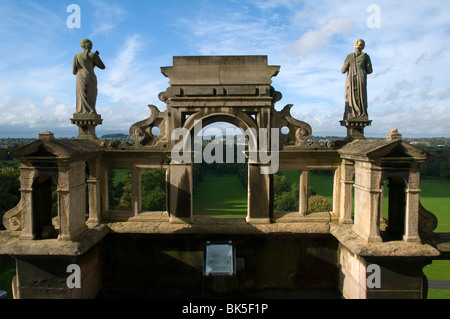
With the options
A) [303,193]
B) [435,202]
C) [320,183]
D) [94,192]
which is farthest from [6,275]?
[320,183]

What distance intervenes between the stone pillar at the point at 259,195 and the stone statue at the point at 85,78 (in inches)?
198

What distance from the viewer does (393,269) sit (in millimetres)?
7203

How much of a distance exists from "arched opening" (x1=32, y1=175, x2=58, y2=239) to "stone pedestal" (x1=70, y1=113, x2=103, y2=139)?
160cm

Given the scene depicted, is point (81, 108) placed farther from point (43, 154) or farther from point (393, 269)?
point (393, 269)

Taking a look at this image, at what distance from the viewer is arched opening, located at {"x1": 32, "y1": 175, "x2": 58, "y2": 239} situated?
7.77m

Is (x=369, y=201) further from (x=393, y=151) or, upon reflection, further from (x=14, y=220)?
(x=14, y=220)

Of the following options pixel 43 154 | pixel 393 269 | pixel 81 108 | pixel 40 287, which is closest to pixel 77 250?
pixel 40 287

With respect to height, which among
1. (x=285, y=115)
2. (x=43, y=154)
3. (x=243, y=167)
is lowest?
(x=243, y=167)

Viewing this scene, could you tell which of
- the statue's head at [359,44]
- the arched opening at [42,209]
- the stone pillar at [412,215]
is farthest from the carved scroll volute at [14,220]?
the statue's head at [359,44]

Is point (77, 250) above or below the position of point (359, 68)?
below

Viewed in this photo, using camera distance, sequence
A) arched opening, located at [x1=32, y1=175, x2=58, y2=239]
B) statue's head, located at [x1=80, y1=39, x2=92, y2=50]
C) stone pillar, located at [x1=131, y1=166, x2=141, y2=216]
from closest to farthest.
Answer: arched opening, located at [x1=32, y1=175, x2=58, y2=239] < stone pillar, located at [x1=131, y1=166, x2=141, y2=216] < statue's head, located at [x1=80, y1=39, x2=92, y2=50]

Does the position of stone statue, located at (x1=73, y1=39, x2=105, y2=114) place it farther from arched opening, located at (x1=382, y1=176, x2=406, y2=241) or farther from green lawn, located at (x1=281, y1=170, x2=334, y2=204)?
green lawn, located at (x1=281, y1=170, x2=334, y2=204)

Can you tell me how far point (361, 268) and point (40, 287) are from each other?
7.52 metres

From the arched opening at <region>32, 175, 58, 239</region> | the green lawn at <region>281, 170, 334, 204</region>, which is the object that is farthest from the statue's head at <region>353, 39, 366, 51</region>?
the green lawn at <region>281, 170, 334, 204</region>
